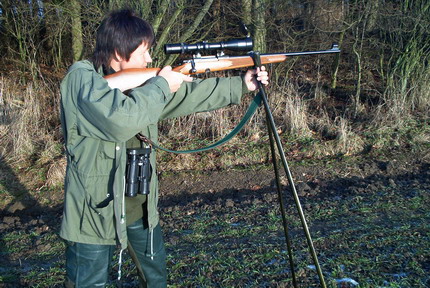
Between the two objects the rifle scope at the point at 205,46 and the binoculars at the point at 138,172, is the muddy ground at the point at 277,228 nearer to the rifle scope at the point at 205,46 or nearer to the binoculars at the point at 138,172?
the binoculars at the point at 138,172

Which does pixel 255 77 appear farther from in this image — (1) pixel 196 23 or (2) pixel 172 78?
(1) pixel 196 23

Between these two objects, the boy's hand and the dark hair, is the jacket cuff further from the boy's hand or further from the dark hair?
the dark hair

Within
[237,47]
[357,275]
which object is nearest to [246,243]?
[357,275]

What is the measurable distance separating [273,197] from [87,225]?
3.72 m

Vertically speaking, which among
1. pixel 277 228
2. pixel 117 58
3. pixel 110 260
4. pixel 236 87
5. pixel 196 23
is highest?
pixel 196 23

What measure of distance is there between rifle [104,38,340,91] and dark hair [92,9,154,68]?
119mm

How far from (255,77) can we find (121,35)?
896mm

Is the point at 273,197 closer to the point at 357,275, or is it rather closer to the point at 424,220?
the point at 424,220

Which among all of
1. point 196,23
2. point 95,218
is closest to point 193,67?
point 95,218

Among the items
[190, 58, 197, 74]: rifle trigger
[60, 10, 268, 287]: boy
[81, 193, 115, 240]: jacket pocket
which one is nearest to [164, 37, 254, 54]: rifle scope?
[190, 58, 197, 74]: rifle trigger

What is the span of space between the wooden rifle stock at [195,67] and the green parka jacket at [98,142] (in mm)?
107

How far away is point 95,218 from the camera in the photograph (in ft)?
7.95

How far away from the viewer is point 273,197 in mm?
5844

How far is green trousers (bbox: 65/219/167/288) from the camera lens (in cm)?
243
